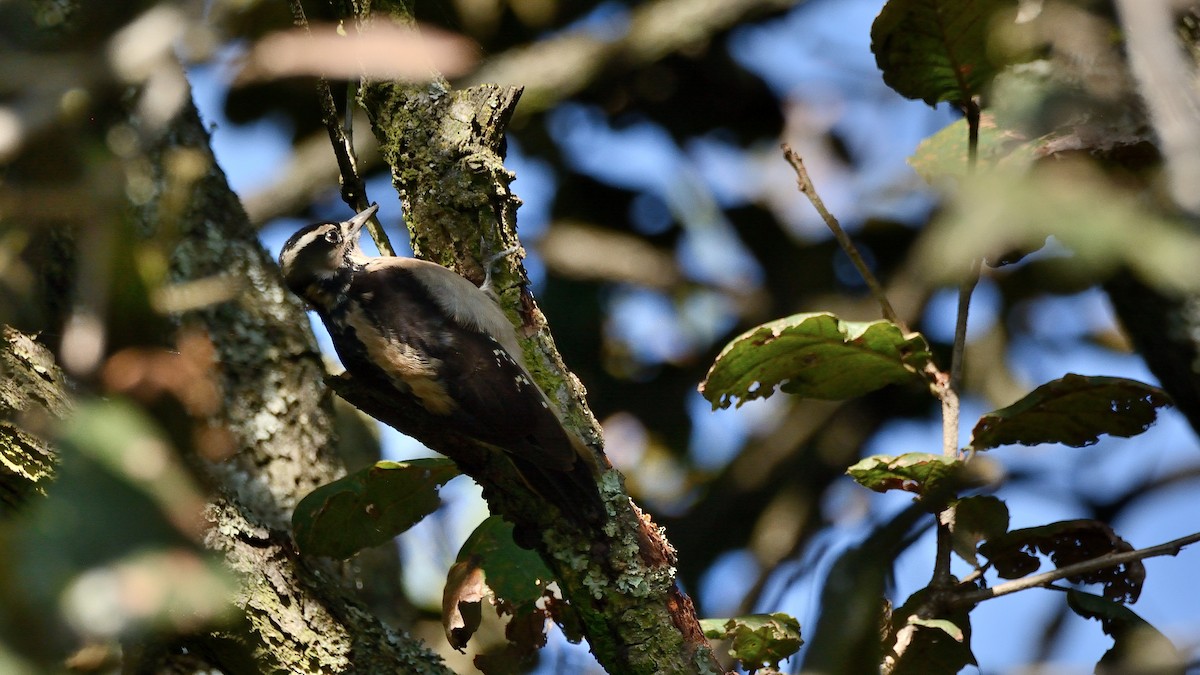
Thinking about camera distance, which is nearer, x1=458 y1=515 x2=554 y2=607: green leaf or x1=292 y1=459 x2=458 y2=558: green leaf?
x1=458 y1=515 x2=554 y2=607: green leaf

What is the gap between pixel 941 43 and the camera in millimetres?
2572

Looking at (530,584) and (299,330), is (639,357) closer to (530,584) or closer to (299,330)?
(299,330)

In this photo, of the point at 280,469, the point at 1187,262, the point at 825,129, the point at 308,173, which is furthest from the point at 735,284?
the point at 1187,262

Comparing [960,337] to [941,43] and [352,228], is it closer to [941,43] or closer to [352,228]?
[941,43]

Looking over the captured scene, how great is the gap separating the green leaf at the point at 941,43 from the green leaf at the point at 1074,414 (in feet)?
2.17

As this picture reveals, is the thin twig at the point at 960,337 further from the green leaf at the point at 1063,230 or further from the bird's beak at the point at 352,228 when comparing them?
the bird's beak at the point at 352,228

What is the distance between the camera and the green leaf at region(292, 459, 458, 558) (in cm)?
276

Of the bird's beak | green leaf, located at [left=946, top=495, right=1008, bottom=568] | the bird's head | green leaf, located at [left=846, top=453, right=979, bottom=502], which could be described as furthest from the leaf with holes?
the bird's head

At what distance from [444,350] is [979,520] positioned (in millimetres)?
1472

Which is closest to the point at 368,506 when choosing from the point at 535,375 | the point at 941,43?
the point at 535,375

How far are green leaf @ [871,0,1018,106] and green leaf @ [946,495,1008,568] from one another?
0.86 m

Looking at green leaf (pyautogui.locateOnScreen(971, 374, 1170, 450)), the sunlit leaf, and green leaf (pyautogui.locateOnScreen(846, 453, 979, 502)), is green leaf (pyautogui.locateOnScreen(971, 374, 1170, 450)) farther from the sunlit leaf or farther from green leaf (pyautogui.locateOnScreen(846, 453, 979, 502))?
the sunlit leaf

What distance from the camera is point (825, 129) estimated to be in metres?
5.95

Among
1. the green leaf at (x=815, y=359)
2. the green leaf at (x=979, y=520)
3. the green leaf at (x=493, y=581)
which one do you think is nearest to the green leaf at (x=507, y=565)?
the green leaf at (x=493, y=581)
